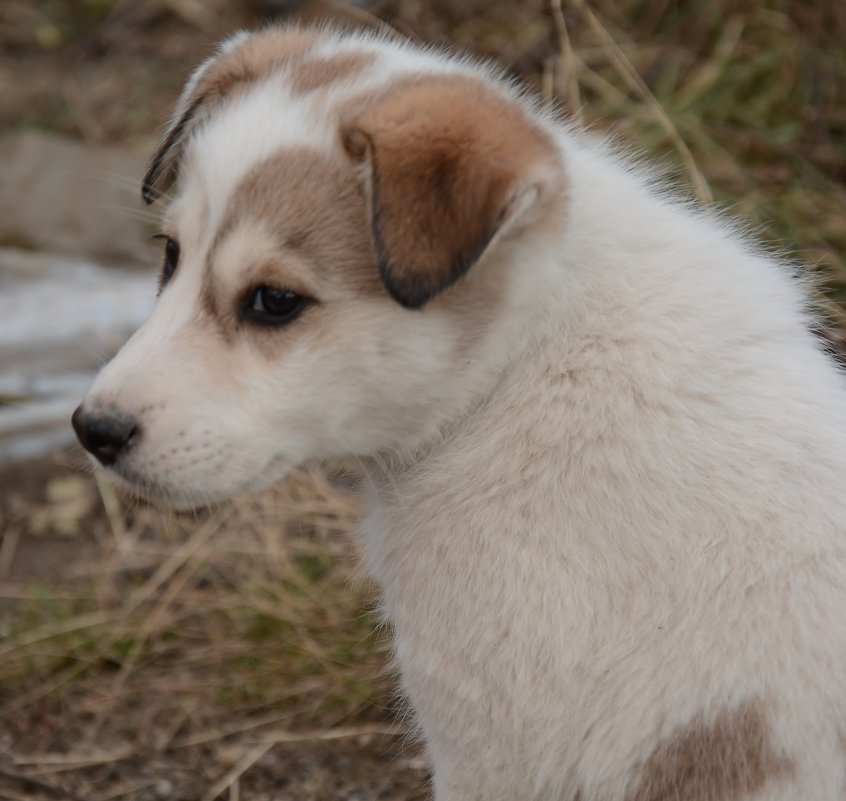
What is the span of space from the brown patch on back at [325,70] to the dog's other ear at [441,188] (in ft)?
1.06

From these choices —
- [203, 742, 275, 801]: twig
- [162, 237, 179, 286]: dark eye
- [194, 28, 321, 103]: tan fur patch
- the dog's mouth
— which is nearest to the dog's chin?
the dog's mouth

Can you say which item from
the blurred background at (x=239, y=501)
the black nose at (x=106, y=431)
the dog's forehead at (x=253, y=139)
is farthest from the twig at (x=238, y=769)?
the dog's forehead at (x=253, y=139)

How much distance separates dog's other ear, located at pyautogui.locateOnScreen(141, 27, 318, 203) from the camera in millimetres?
3262

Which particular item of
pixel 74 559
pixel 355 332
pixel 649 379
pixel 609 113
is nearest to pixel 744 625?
pixel 649 379

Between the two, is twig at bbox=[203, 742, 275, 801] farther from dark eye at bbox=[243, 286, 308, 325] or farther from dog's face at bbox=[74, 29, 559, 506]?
dark eye at bbox=[243, 286, 308, 325]

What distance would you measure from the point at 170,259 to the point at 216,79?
47 centimetres

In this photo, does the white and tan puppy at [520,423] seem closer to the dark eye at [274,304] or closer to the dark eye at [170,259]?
the dark eye at [274,304]

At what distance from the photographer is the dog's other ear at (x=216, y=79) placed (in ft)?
10.7

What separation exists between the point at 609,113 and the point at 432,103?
143 inches

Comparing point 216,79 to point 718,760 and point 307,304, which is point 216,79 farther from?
point 718,760

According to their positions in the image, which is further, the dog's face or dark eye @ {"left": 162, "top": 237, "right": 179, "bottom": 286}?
dark eye @ {"left": 162, "top": 237, "right": 179, "bottom": 286}

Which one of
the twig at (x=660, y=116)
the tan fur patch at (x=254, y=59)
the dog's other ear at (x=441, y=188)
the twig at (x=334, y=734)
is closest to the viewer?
the dog's other ear at (x=441, y=188)

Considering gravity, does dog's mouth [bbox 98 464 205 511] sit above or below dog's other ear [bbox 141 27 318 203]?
below

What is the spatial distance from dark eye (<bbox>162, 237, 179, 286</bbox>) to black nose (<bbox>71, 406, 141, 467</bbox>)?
1.47 feet
